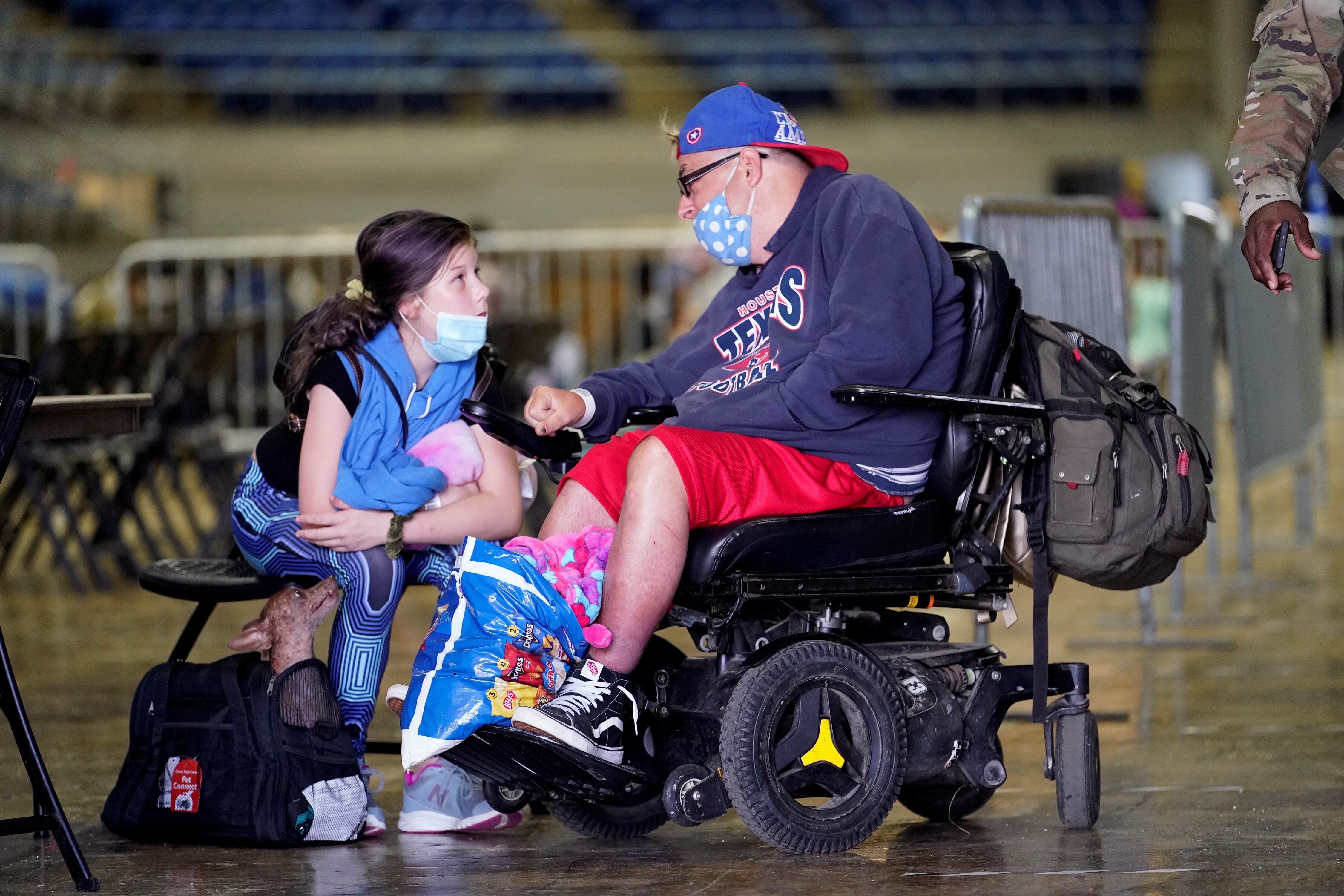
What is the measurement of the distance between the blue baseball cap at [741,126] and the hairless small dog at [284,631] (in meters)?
0.94

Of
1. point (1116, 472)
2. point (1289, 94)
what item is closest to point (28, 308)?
point (1116, 472)

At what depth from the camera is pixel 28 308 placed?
9938 millimetres

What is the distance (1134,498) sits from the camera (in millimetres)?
2445

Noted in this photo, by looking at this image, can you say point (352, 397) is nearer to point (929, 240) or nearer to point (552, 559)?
point (552, 559)

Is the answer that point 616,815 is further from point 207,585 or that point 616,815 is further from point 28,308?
point 28,308

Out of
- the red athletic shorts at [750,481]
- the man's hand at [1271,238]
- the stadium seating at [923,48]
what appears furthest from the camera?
the stadium seating at [923,48]

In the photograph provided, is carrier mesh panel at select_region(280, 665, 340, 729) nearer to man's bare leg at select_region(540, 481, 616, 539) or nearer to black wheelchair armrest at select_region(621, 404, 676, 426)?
man's bare leg at select_region(540, 481, 616, 539)

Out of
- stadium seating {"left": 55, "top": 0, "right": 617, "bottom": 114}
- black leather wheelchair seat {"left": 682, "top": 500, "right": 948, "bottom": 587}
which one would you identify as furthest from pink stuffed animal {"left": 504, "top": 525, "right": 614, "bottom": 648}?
stadium seating {"left": 55, "top": 0, "right": 617, "bottom": 114}

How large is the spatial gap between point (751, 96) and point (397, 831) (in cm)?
129

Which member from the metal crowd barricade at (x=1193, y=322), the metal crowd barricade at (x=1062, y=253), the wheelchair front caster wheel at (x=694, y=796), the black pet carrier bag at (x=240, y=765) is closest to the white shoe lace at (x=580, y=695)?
the wheelchair front caster wheel at (x=694, y=796)

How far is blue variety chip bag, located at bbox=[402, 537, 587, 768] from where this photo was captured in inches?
88.7

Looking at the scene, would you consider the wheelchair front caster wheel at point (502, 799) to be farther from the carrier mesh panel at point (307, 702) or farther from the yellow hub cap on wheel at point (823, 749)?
the yellow hub cap on wheel at point (823, 749)

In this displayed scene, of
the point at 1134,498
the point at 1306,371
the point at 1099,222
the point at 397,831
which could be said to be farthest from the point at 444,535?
the point at 1306,371

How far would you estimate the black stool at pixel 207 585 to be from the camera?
2.63 metres
